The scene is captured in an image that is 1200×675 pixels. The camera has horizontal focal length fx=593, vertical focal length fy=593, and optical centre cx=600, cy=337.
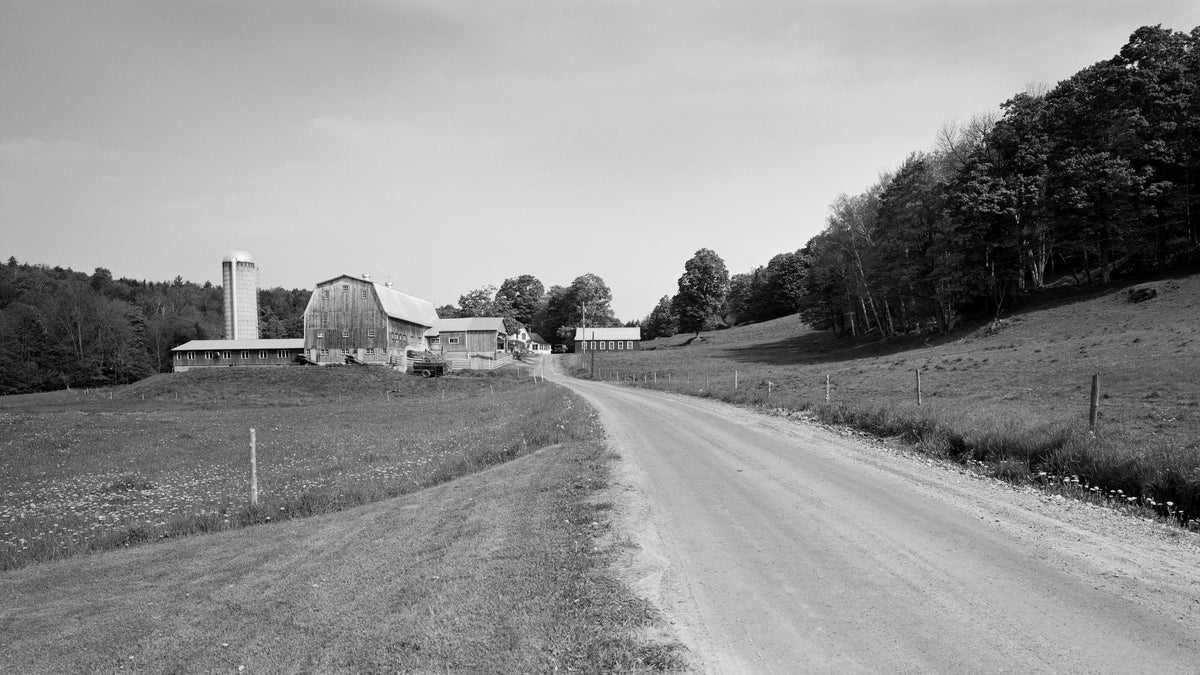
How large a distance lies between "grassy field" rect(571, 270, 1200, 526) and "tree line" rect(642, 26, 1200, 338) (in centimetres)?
431

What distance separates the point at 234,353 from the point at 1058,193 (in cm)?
8543

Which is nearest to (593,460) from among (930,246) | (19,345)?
(930,246)

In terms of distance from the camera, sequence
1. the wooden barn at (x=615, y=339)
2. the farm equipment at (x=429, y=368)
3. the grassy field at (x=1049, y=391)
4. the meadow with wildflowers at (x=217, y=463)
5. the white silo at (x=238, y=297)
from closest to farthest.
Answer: the grassy field at (x=1049, y=391) → the meadow with wildflowers at (x=217, y=463) → the farm equipment at (x=429, y=368) → the white silo at (x=238, y=297) → the wooden barn at (x=615, y=339)

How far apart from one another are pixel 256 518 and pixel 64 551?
2.88 meters

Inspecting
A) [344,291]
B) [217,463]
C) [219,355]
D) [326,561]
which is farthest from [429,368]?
[326,561]

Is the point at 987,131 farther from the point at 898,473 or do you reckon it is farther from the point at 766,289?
the point at 766,289

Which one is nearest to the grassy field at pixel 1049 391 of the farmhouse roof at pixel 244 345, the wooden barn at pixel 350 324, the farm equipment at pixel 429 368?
the farm equipment at pixel 429 368

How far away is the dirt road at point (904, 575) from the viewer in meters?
4.85

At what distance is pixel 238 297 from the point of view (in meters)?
86.6

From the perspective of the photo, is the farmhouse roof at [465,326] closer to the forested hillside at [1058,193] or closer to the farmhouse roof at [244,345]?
the farmhouse roof at [244,345]

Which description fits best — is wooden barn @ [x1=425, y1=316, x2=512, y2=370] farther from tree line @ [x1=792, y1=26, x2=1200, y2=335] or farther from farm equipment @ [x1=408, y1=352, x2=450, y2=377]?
tree line @ [x1=792, y1=26, x2=1200, y2=335]

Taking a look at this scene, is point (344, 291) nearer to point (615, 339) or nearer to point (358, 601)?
point (615, 339)

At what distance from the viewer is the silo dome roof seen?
87312 millimetres

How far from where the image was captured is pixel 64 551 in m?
10.2
